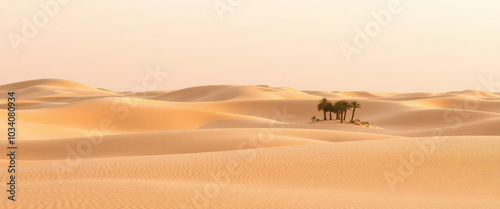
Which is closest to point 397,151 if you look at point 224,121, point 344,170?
point 344,170

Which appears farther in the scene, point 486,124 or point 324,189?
point 486,124

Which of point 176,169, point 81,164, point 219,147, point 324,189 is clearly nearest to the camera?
point 324,189

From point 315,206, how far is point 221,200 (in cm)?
169

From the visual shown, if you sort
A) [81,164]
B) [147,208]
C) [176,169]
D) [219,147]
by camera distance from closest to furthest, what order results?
[147,208]
[176,169]
[81,164]
[219,147]

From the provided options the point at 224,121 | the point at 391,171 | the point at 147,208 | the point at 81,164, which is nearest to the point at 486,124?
the point at 224,121

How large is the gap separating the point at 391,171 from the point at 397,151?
226 cm

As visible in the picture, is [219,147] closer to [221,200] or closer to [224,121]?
[221,200]

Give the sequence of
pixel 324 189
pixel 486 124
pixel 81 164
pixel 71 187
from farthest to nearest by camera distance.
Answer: pixel 486 124
pixel 81 164
pixel 324 189
pixel 71 187

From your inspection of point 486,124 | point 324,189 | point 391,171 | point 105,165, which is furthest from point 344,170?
point 486,124

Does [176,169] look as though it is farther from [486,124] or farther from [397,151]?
[486,124]

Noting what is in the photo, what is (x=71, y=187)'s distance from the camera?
882cm

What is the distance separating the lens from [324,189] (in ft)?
34.6

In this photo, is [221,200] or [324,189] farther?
[324,189]

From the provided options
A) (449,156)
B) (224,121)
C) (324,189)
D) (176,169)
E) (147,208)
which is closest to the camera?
(147,208)
